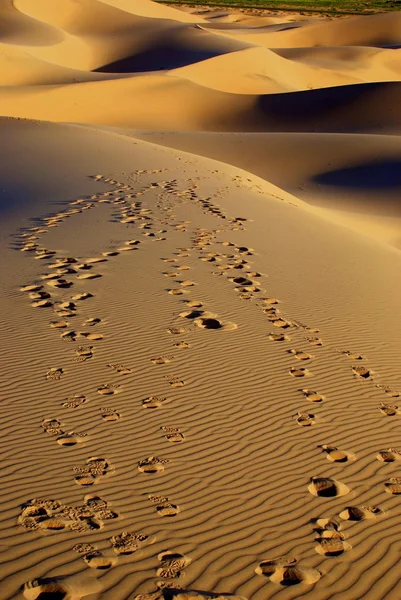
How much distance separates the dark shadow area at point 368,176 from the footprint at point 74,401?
60.1 ft

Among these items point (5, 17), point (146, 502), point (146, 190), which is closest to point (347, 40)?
point (5, 17)

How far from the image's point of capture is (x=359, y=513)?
4695mm

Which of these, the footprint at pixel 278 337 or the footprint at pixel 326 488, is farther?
the footprint at pixel 278 337

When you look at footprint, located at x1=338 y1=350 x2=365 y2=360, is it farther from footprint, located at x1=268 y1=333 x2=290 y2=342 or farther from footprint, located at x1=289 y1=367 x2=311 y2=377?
footprint, located at x1=289 y1=367 x2=311 y2=377

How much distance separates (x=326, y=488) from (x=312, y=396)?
144cm

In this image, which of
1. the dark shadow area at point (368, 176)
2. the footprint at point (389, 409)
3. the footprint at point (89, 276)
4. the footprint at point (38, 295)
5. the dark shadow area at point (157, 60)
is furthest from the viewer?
the dark shadow area at point (157, 60)

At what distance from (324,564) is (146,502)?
43.5 inches

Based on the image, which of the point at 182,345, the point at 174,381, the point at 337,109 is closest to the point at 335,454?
the point at 174,381

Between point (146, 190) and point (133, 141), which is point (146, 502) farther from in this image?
point (133, 141)

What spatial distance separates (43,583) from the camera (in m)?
3.83

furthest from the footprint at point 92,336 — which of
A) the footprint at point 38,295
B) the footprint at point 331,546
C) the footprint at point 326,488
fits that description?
Result: the footprint at point 331,546

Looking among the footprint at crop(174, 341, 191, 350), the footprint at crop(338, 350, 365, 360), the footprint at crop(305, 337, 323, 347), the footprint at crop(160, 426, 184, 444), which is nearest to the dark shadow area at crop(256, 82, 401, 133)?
the footprint at crop(305, 337, 323, 347)

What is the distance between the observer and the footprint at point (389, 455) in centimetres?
537

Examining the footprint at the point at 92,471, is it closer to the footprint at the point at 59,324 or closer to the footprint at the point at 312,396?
the footprint at the point at 312,396
